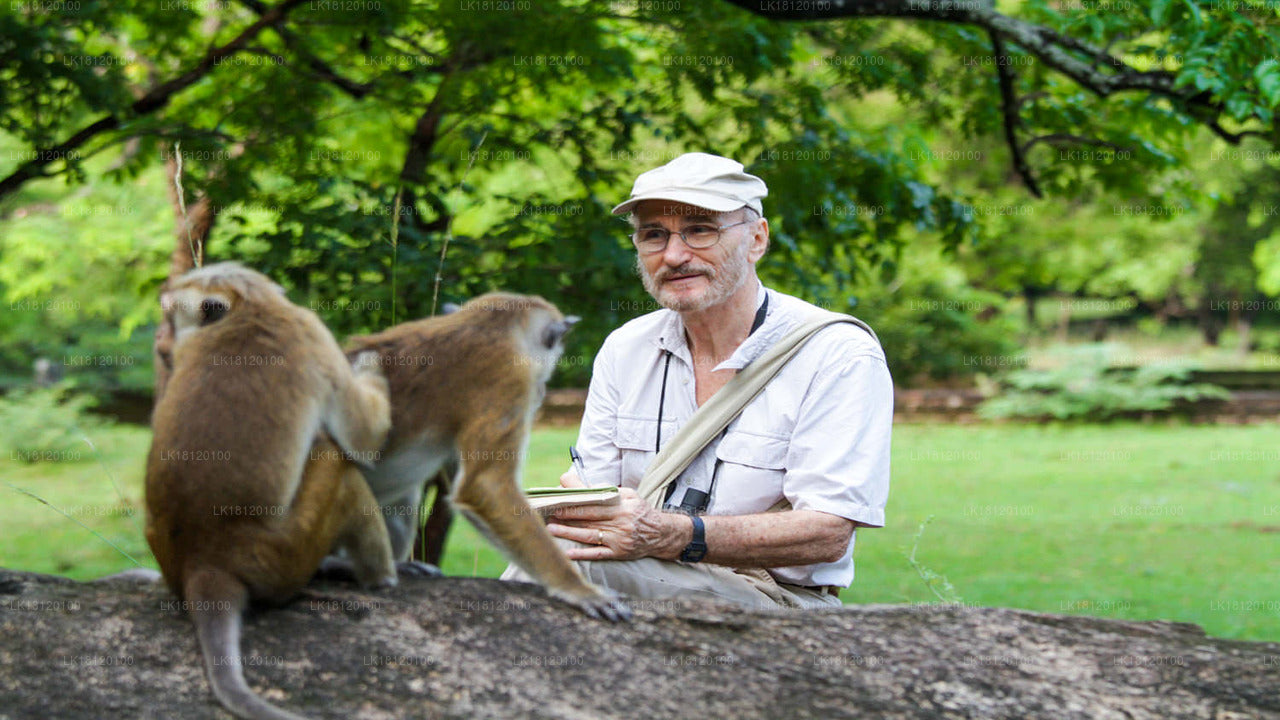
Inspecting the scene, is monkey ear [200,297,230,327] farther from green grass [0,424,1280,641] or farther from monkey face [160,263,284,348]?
green grass [0,424,1280,641]

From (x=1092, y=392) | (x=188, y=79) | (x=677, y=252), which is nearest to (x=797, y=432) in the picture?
(x=677, y=252)

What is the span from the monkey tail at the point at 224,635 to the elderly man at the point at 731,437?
1.15 m

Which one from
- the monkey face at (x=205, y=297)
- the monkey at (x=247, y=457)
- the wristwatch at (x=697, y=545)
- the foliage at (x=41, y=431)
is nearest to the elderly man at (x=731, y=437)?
the wristwatch at (x=697, y=545)

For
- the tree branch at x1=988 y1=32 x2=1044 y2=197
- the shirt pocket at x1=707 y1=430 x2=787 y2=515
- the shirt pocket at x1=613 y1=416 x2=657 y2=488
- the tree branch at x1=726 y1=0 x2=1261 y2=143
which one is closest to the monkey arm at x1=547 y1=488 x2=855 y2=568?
the shirt pocket at x1=707 y1=430 x2=787 y2=515

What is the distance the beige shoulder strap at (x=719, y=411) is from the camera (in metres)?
3.81

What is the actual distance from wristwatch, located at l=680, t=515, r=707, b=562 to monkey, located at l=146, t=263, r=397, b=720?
1029 mm

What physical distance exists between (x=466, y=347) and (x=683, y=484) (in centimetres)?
98

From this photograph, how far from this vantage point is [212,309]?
312 cm

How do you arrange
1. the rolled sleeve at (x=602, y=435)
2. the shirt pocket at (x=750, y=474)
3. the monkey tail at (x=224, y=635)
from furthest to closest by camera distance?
the rolled sleeve at (x=602, y=435) < the shirt pocket at (x=750, y=474) < the monkey tail at (x=224, y=635)

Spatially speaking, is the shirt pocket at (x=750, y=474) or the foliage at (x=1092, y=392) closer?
the shirt pocket at (x=750, y=474)

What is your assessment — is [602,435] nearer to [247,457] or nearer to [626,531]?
[626,531]

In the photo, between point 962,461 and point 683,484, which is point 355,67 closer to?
point 683,484

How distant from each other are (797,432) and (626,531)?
27.6 inches

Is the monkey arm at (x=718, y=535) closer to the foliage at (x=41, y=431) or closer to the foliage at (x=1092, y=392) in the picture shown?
the foliage at (x=41, y=431)
